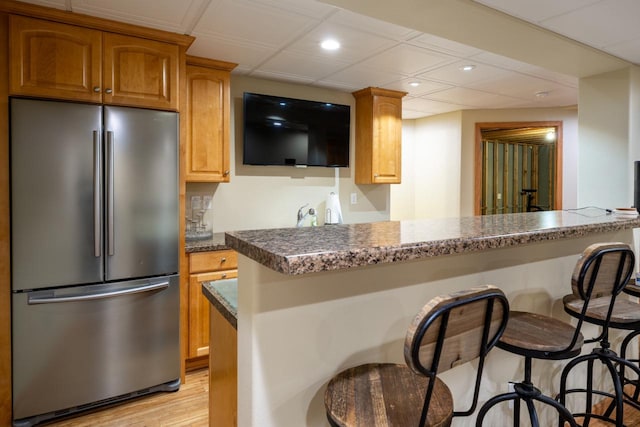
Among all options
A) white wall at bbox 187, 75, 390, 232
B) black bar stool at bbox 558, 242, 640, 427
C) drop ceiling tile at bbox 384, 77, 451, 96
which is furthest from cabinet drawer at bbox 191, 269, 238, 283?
drop ceiling tile at bbox 384, 77, 451, 96

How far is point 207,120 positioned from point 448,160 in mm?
3405

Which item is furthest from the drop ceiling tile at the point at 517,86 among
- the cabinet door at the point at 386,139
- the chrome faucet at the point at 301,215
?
the chrome faucet at the point at 301,215

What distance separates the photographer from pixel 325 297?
3.84 feet

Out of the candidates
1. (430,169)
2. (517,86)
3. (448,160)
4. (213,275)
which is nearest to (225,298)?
(213,275)

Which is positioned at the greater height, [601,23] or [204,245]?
[601,23]

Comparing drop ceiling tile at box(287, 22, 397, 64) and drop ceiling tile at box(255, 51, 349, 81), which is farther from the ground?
drop ceiling tile at box(255, 51, 349, 81)

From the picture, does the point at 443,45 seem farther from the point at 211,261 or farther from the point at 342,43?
the point at 211,261

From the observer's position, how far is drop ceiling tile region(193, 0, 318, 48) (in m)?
2.17

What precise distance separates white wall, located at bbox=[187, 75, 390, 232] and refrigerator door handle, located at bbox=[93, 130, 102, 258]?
1.02 m

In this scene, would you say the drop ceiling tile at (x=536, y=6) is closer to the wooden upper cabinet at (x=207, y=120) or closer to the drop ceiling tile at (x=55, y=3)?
the wooden upper cabinet at (x=207, y=120)

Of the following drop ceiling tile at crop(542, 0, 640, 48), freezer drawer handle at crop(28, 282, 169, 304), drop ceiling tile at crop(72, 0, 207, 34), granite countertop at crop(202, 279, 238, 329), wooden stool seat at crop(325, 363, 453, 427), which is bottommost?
freezer drawer handle at crop(28, 282, 169, 304)

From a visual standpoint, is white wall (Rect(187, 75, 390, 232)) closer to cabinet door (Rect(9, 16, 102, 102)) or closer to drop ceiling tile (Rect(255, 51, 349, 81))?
drop ceiling tile (Rect(255, 51, 349, 81))

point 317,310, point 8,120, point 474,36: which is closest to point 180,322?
point 8,120

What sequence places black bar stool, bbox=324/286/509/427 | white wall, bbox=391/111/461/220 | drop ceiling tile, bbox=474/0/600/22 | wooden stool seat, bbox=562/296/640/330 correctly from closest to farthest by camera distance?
1. black bar stool, bbox=324/286/509/427
2. wooden stool seat, bbox=562/296/640/330
3. drop ceiling tile, bbox=474/0/600/22
4. white wall, bbox=391/111/461/220
